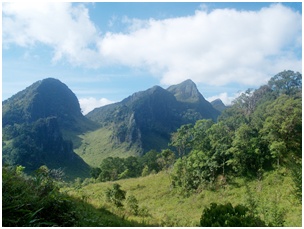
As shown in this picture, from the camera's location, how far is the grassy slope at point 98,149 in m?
102

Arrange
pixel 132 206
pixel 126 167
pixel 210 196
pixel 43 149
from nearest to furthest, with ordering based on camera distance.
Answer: pixel 132 206, pixel 210 196, pixel 126 167, pixel 43 149

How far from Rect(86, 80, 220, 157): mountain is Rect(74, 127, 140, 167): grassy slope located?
9.79 feet

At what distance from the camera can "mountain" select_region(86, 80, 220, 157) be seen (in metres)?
118

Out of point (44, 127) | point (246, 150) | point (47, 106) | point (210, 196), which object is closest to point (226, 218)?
point (210, 196)

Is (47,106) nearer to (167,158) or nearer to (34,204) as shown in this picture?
(167,158)

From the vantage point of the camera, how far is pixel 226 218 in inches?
163

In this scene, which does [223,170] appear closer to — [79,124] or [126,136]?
[126,136]

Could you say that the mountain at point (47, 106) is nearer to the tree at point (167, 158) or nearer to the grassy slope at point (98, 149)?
the grassy slope at point (98, 149)

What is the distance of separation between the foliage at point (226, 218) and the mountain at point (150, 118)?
10517cm

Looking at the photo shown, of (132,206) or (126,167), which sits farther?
(126,167)

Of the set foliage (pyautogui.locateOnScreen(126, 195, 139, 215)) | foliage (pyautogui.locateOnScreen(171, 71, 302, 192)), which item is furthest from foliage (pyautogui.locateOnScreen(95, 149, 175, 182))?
foliage (pyautogui.locateOnScreen(126, 195, 139, 215))

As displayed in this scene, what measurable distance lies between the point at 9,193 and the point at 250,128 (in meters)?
23.8

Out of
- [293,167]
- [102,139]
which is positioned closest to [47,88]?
[102,139]

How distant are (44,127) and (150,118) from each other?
63.3 m
